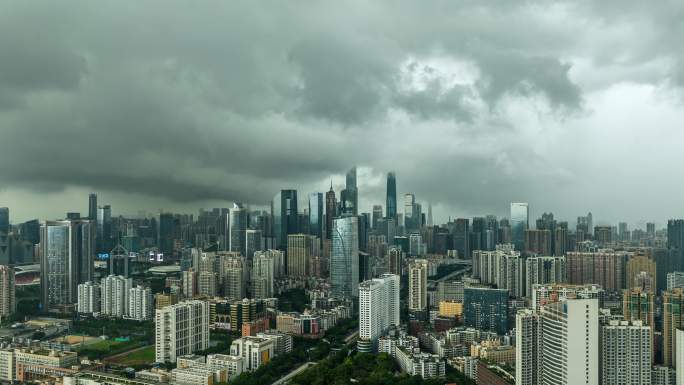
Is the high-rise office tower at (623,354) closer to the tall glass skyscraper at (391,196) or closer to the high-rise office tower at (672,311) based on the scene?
the high-rise office tower at (672,311)

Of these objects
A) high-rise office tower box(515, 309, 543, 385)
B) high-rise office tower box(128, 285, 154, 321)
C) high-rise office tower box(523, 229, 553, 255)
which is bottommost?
high-rise office tower box(128, 285, 154, 321)

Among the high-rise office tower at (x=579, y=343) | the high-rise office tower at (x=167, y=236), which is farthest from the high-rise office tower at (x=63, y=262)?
the high-rise office tower at (x=579, y=343)

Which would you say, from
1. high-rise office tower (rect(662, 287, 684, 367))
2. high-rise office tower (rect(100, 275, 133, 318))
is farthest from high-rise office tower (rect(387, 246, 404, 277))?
high-rise office tower (rect(662, 287, 684, 367))

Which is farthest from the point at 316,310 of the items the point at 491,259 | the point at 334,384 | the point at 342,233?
the point at 334,384

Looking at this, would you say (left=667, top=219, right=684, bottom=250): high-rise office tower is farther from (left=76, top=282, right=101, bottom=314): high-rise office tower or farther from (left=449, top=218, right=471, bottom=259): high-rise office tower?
(left=76, top=282, right=101, bottom=314): high-rise office tower

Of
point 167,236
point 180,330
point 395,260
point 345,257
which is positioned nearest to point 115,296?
point 180,330

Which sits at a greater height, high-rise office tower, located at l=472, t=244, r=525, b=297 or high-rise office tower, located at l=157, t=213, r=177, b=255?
A: high-rise office tower, located at l=157, t=213, r=177, b=255

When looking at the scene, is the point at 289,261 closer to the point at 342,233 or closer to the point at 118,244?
the point at 342,233
